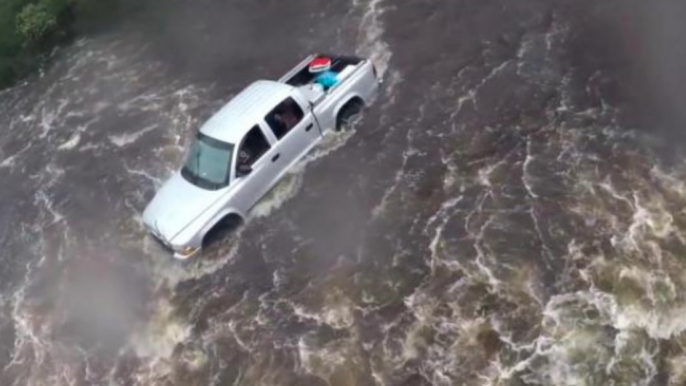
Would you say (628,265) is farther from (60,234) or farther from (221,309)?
(60,234)

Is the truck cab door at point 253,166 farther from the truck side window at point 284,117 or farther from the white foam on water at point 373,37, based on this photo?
the white foam on water at point 373,37

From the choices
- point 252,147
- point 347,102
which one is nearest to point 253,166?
point 252,147

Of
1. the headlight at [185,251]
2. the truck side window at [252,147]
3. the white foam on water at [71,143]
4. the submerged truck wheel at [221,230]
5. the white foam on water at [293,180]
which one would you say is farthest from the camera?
the white foam on water at [71,143]

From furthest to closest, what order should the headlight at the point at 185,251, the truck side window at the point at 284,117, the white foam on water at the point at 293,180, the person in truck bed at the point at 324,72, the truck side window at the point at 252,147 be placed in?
the person in truck bed at the point at 324,72, the white foam on water at the point at 293,180, the truck side window at the point at 284,117, the truck side window at the point at 252,147, the headlight at the point at 185,251

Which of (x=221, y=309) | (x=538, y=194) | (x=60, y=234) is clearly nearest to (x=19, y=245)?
(x=60, y=234)

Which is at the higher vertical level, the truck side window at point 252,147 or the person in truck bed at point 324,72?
the person in truck bed at point 324,72

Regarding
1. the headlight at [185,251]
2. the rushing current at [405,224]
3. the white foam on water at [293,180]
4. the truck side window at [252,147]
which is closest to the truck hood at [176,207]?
the headlight at [185,251]

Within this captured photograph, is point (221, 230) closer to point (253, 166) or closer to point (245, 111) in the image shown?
point (253, 166)
